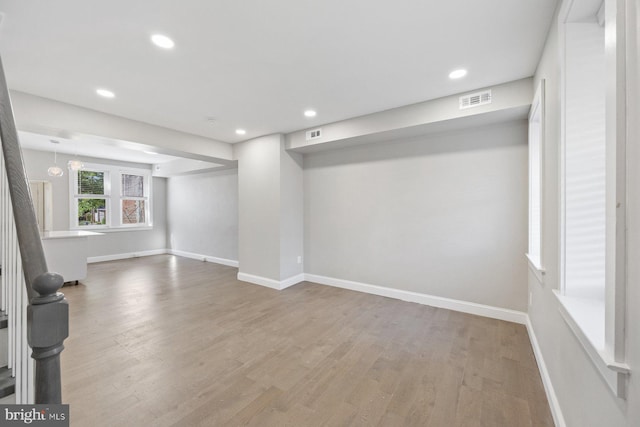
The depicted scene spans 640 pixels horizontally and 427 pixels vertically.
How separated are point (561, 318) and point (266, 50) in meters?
2.85

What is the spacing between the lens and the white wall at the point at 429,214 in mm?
3059

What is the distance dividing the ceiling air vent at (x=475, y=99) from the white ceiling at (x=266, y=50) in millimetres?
95

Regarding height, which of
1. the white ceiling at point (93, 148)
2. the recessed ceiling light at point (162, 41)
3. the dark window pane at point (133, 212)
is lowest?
the dark window pane at point (133, 212)

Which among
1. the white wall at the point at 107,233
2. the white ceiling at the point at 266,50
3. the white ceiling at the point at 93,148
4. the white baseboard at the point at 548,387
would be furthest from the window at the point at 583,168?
the white wall at the point at 107,233

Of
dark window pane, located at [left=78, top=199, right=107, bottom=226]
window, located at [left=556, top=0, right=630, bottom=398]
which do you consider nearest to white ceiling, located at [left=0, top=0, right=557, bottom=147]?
window, located at [left=556, top=0, right=630, bottom=398]

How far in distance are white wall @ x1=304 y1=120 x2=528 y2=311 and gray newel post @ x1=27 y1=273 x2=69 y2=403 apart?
3.62 m

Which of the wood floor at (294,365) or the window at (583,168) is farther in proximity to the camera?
the wood floor at (294,365)

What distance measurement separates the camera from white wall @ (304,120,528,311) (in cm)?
306

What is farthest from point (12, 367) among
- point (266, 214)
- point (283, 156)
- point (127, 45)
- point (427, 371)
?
point (283, 156)

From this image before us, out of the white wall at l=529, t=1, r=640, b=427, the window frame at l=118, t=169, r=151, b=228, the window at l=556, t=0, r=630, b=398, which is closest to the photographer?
the white wall at l=529, t=1, r=640, b=427

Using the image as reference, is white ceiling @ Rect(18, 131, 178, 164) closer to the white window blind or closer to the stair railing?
the stair railing

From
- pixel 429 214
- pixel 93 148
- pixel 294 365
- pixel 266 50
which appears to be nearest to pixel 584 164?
pixel 429 214

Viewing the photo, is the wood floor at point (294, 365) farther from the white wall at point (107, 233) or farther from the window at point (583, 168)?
the white wall at point (107, 233)

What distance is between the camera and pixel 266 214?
453cm
